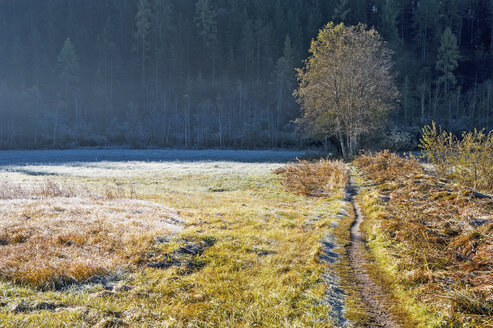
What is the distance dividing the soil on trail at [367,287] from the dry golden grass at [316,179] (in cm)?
958

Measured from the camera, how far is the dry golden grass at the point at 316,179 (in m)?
19.1

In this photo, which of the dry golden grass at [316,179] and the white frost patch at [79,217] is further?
the dry golden grass at [316,179]

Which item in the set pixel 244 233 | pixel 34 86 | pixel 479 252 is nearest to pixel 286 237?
pixel 244 233

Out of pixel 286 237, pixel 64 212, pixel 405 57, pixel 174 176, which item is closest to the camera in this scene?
pixel 286 237

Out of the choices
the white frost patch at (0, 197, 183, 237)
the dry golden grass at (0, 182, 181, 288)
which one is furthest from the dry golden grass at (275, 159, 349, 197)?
the dry golden grass at (0, 182, 181, 288)

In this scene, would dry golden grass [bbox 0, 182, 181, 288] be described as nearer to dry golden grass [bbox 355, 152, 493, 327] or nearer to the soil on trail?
the soil on trail

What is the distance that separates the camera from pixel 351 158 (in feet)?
108

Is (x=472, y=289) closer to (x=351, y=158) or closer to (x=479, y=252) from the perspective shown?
(x=479, y=252)

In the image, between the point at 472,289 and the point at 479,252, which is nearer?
the point at 472,289

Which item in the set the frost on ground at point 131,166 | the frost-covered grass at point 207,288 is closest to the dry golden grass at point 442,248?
the frost-covered grass at point 207,288

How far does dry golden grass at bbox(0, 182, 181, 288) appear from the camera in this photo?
5.73 meters

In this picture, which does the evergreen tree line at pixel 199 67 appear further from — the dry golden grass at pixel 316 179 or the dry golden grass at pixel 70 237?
the dry golden grass at pixel 70 237

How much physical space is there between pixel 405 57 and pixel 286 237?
8639 centimetres

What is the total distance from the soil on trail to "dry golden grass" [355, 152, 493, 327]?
14.9 inches
